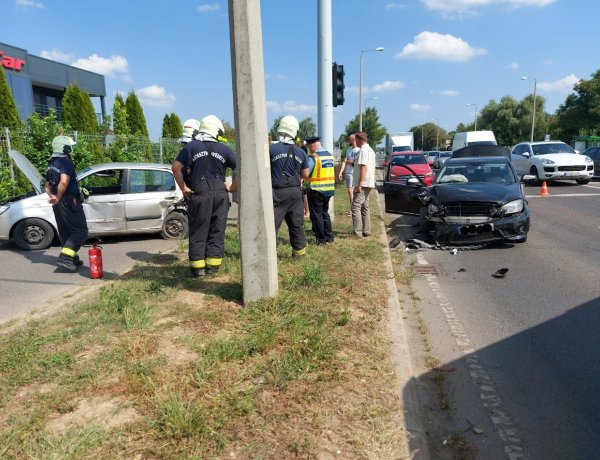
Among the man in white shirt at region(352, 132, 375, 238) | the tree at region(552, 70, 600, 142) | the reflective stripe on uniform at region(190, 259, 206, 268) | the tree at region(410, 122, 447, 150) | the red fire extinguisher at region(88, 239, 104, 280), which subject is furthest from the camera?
the tree at region(410, 122, 447, 150)

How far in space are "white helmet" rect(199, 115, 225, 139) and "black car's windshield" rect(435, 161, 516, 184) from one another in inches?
209

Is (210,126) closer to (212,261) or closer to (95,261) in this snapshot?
(212,261)

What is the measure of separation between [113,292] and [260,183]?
2.15 meters

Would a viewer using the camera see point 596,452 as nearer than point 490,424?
Yes

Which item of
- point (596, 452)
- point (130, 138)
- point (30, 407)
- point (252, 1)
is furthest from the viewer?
point (130, 138)

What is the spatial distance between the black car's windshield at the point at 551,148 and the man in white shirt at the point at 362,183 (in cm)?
1446

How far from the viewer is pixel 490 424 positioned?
2980 mm

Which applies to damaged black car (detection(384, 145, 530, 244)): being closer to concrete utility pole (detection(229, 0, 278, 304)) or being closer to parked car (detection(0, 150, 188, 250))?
concrete utility pole (detection(229, 0, 278, 304))

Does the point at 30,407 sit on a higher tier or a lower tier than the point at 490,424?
A: higher

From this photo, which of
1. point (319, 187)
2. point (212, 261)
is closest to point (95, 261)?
point (212, 261)

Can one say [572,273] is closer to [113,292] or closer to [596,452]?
[596,452]

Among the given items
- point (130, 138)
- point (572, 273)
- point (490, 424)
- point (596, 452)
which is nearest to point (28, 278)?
point (490, 424)

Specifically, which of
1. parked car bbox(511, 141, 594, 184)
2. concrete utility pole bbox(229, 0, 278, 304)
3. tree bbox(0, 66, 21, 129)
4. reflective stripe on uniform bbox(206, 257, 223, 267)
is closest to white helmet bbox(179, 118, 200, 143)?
reflective stripe on uniform bbox(206, 257, 223, 267)

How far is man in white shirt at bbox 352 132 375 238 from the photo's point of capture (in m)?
8.07
